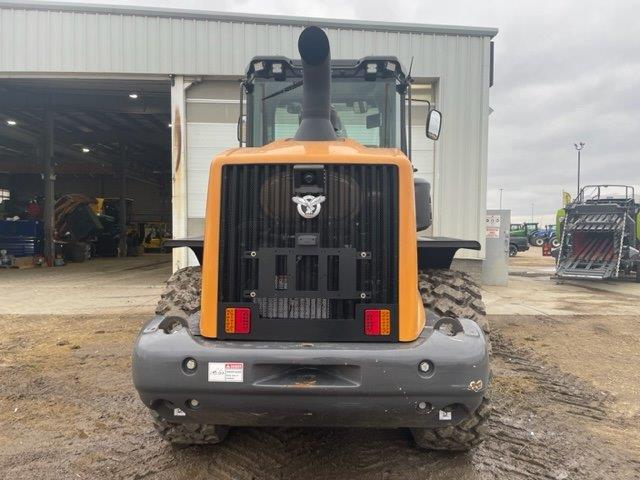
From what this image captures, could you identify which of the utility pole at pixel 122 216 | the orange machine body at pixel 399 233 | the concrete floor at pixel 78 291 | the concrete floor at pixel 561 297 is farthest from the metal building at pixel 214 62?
the utility pole at pixel 122 216

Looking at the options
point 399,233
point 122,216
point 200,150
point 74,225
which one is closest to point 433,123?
point 399,233

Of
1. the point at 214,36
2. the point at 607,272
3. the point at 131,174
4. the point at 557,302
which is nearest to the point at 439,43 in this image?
the point at 214,36

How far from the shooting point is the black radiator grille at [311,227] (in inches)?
103

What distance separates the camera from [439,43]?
10.1 metres

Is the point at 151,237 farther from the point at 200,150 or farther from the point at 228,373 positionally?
the point at 228,373

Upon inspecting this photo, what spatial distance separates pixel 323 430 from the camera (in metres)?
3.46

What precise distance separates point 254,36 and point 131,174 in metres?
26.2

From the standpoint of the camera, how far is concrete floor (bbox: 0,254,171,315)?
28.2 feet

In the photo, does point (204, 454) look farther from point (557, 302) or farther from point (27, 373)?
point (557, 302)

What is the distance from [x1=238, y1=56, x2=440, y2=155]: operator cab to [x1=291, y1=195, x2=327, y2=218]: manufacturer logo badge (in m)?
1.35

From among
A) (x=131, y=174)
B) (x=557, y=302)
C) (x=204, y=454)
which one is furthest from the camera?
(x=131, y=174)

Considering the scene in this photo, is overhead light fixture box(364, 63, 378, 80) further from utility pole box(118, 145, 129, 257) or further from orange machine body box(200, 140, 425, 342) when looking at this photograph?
utility pole box(118, 145, 129, 257)

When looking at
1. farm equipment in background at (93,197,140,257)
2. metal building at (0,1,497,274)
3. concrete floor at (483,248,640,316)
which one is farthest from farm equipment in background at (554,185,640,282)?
farm equipment in background at (93,197,140,257)

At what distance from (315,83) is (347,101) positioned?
1135mm
